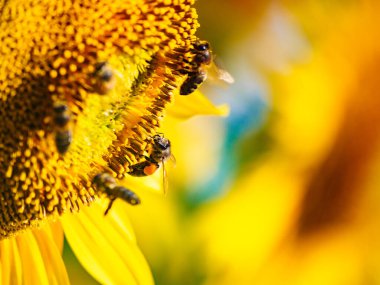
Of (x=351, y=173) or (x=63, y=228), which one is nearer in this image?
(x=63, y=228)

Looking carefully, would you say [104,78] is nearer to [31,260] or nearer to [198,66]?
[198,66]

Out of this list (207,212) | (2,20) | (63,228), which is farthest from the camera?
(207,212)

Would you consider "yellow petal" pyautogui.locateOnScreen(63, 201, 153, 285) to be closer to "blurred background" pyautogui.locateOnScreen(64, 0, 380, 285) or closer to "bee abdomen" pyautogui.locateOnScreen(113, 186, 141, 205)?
"bee abdomen" pyautogui.locateOnScreen(113, 186, 141, 205)

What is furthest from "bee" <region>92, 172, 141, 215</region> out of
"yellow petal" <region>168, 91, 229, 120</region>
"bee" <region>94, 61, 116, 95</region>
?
"yellow petal" <region>168, 91, 229, 120</region>

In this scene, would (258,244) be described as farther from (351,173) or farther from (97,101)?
(97,101)

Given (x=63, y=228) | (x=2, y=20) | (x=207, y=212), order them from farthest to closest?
(x=207, y=212), (x=63, y=228), (x=2, y=20)

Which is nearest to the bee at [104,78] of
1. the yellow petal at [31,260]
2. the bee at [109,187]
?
the bee at [109,187]

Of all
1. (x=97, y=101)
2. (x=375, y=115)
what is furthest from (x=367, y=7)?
(x=97, y=101)
